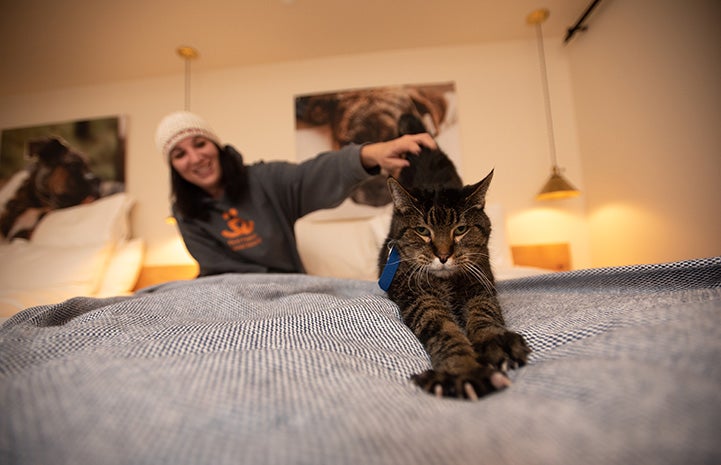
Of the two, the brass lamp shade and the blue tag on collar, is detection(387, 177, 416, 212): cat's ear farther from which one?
the brass lamp shade

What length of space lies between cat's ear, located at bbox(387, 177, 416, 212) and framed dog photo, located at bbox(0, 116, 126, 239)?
2.64 m

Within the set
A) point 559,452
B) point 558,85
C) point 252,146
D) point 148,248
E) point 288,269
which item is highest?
point 558,85

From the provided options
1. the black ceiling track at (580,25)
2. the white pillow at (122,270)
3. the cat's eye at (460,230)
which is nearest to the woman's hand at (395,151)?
the cat's eye at (460,230)

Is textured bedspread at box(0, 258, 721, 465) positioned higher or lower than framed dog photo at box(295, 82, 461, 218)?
lower

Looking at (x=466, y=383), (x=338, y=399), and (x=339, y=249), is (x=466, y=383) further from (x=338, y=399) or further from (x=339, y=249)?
(x=339, y=249)

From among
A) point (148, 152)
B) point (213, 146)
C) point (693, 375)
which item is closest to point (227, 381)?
point (693, 375)

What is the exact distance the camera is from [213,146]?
4.68 ft

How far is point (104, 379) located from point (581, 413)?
16.7 inches

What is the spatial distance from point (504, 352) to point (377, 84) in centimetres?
235

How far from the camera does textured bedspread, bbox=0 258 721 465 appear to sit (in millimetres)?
217

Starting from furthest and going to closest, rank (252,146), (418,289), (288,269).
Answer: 1. (252,146)
2. (288,269)
3. (418,289)

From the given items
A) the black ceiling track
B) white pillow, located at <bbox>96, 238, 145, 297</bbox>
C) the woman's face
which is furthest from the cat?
the black ceiling track

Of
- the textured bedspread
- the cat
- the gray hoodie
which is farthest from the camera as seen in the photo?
the gray hoodie

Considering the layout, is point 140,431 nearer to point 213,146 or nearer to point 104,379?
point 104,379
